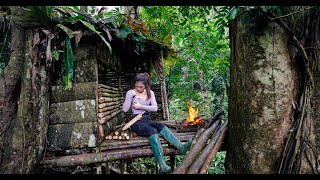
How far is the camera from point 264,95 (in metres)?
2.45

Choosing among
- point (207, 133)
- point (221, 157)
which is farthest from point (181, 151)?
point (221, 157)

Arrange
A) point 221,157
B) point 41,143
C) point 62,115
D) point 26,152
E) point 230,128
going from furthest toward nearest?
point 221,157, point 62,115, point 41,143, point 26,152, point 230,128

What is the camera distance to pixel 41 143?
3.62m

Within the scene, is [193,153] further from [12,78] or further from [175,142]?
[12,78]

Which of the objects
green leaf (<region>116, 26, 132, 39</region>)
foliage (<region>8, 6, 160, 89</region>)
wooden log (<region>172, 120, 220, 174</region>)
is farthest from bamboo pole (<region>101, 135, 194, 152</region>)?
green leaf (<region>116, 26, 132, 39</region>)

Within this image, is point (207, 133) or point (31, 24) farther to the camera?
point (207, 133)

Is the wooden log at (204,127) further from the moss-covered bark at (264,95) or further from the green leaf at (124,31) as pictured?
the green leaf at (124,31)

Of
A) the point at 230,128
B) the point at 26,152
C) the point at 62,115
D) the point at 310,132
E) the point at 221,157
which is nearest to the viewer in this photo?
the point at 310,132

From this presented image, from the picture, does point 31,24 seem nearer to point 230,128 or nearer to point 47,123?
point 47,123

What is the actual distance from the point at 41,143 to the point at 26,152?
0.96ft

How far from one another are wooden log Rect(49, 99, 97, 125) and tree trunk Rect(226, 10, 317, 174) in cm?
261

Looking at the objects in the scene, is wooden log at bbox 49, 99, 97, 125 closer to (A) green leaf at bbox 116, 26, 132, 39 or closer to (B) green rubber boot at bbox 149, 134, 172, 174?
(B) green rubber boot at bbox 149, 134, 172, 174

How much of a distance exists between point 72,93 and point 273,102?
3260 millimetres

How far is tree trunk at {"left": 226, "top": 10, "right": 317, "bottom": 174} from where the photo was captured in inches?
94.3
